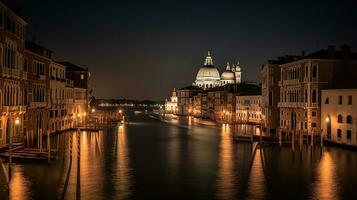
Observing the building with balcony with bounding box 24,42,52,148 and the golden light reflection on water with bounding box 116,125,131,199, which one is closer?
the golden light reflection on water with bounding box 116,125,131,199

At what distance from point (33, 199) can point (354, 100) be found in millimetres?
21886

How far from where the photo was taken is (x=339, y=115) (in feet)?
108

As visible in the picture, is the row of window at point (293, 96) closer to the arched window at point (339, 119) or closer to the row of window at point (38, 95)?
the arched window at point (339, 119)

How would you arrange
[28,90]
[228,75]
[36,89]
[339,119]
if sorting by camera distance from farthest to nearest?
[228,75]
[36,89]
[339,119]
[28,90]

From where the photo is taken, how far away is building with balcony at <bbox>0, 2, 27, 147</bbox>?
2492cm

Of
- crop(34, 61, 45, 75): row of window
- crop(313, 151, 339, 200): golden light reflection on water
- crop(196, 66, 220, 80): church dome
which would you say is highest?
crop(196, 66, 220, 80): church dome

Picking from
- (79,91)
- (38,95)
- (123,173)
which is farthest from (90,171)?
(79,91)

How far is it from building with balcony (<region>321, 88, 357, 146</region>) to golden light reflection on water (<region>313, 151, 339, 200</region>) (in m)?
4.80

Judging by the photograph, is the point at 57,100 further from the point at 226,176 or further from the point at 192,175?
the point at 226,176

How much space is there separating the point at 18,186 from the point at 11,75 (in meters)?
9.84

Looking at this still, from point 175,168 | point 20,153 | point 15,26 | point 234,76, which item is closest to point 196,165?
point 175,168

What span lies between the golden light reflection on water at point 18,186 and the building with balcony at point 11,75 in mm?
3365

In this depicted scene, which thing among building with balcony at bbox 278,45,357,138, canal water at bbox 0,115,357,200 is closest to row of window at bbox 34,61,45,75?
canal water at bbox 0,115,357,200

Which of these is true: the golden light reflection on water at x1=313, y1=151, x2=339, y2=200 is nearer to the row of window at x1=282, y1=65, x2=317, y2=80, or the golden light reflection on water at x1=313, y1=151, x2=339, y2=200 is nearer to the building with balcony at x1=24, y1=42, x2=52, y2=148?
the row of window at x1=282, y1=65, x2=317, y2=80
